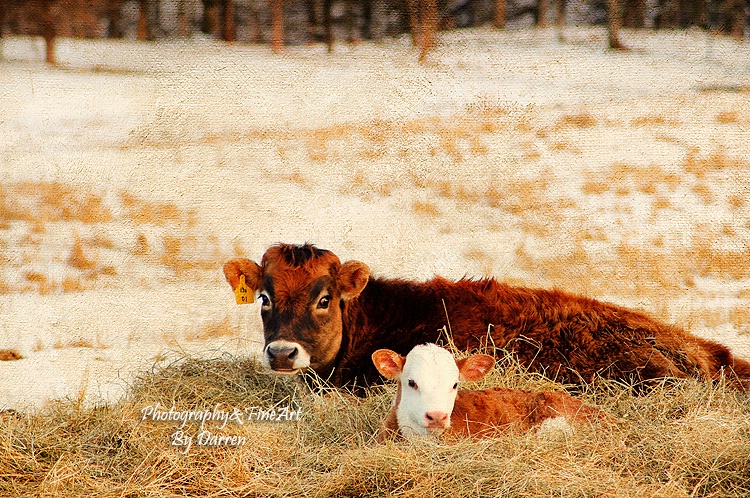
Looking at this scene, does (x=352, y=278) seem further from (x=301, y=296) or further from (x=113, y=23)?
(x=113, y=23)

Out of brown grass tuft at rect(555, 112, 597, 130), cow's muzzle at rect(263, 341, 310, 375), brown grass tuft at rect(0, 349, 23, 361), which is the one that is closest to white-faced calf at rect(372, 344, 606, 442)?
cow's muzzle at rect(263, 341, 310, 375)

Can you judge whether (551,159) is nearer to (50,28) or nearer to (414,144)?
(414,144)

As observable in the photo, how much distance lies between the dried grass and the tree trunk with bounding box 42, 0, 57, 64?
2.49 m

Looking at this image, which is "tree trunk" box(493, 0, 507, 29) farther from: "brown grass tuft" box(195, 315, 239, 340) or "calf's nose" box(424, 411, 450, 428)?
"calf's nose" box(424, 411, 450, 428)

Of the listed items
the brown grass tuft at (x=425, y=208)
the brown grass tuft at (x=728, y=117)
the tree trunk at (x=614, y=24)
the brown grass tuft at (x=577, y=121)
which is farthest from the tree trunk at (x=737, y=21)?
the brown grass tuft at (x=425, y=208)

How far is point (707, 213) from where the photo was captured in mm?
6137

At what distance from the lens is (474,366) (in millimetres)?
4109

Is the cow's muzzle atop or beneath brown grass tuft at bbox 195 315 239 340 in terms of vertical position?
atop

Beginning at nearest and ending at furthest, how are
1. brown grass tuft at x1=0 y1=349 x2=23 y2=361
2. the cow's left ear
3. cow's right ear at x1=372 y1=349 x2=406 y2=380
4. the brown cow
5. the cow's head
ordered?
cow's right ear at x1=372 y1=349 x2=406 y2=380
the cow's head
the brown cow
the cow's left ear
brown grass tuft at x1=0 y1=349 x2=23 y2=361

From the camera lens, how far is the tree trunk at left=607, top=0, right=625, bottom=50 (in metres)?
6.16

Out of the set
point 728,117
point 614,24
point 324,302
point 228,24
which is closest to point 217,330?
point 324,302

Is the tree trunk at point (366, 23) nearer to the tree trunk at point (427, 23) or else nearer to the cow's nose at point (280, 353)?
the tree trunk at point (427, 23)

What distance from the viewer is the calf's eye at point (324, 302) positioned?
5.09 metres

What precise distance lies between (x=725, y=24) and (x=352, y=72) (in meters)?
2.64
